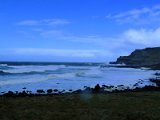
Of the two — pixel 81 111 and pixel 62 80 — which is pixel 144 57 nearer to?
pixel 62 80

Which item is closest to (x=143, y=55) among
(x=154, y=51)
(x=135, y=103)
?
(x=154, y=51)

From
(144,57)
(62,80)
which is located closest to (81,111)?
Answer: (62,80)

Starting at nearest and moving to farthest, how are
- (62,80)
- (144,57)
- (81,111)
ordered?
(81,111) → (62,80) → (144,57)

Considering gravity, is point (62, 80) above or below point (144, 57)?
below

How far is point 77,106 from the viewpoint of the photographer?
1817cm

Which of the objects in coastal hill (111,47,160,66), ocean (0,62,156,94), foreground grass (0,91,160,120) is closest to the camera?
foreground grass (0,91,160,120)

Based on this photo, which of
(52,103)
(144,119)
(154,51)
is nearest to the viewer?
(144,119)

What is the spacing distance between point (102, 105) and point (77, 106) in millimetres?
1466

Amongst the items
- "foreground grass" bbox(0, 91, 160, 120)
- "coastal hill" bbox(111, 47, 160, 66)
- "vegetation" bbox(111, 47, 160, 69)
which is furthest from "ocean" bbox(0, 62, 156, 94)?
"vegetation" bbox(111, 47, 160, 69)

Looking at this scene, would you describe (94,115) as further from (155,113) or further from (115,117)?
(155,113)

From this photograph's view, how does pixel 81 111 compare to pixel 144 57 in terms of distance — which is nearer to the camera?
pixel 81 111

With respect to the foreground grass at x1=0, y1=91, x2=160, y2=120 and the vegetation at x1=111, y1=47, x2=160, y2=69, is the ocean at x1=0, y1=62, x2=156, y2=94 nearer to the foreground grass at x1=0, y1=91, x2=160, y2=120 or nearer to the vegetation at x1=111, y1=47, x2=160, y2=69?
the foreground grass at x1=0, y1=91, x2=160, y2=120

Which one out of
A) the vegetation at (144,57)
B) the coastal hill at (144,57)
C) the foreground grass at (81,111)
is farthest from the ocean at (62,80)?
the vegetation at (144,57)

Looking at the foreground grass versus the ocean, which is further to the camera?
the ocean
